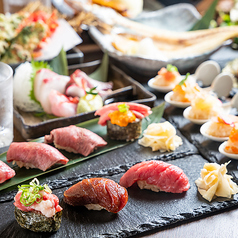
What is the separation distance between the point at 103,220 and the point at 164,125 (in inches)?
35.7

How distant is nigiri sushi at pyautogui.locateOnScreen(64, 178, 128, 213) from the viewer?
5.85 feet

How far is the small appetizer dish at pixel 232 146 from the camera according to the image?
85.0 inches

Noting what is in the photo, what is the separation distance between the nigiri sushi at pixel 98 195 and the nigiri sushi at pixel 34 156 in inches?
12.1

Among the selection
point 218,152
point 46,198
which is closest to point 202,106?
point 218,152

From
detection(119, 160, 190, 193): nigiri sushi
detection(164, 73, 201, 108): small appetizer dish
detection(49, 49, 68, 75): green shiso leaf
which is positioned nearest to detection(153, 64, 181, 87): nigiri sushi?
Answer: detection(164, 73, 201, 108): small appetizer dish

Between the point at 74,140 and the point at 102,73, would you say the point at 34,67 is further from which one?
the point at 74,140

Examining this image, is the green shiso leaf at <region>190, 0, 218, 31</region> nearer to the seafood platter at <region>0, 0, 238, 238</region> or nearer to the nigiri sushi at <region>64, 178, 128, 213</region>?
the seafood platter at <region>0, 0, 238, 238</region>

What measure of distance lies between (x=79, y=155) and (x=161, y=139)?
0.57 m

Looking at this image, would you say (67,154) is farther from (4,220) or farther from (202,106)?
(202,106)

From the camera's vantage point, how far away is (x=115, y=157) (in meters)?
2.31

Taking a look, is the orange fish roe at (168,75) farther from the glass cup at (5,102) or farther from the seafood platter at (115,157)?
the glass cup at (5,102)

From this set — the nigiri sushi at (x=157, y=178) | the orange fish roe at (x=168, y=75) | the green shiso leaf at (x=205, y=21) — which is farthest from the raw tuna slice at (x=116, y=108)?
the green shiso leaf at (x=205, y=21)

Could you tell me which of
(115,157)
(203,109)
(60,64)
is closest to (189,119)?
(203,109)

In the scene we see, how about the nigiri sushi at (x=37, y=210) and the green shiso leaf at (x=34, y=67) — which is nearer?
Answer: the nigiri sushi at (x=37, y=210)
